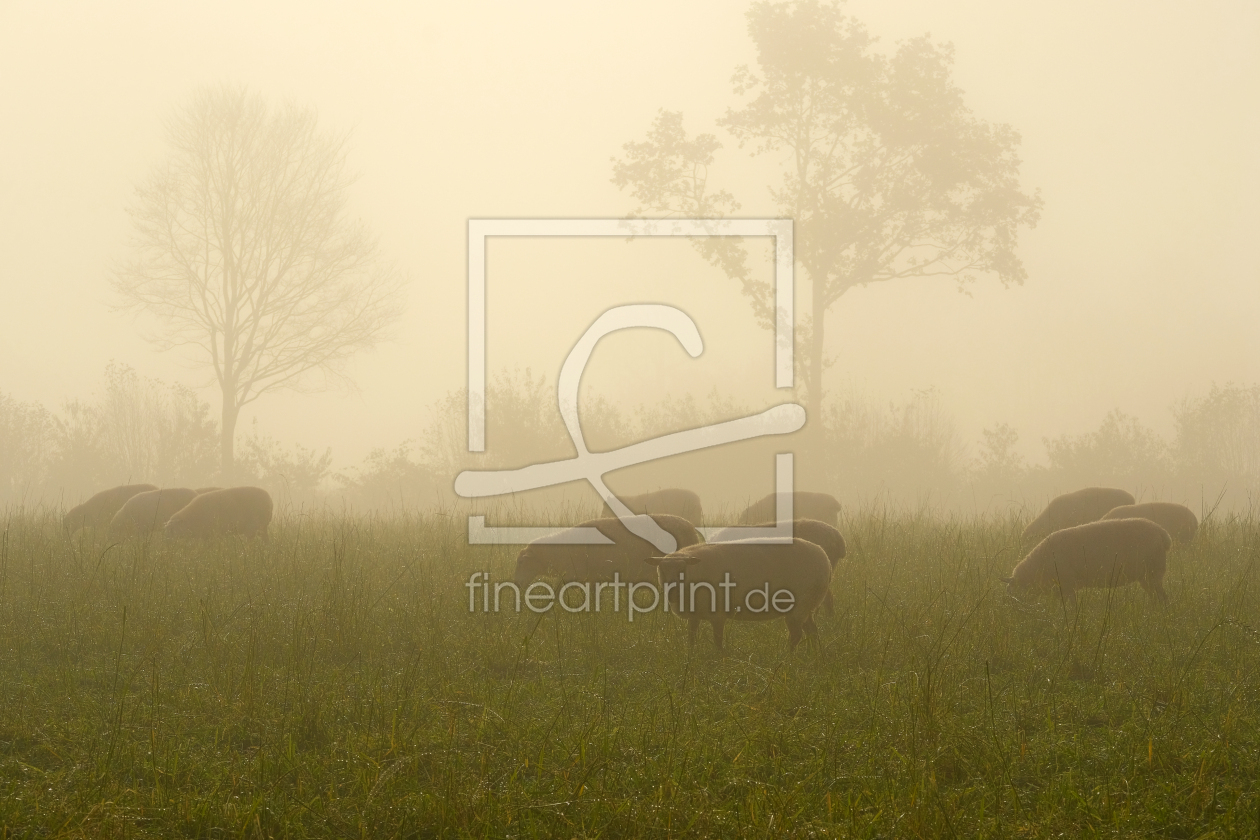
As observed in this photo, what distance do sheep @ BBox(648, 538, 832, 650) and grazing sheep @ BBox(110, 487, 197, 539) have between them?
29.1ft

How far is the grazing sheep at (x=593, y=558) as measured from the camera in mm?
8742

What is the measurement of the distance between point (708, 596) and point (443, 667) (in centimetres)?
185

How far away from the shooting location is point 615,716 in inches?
203

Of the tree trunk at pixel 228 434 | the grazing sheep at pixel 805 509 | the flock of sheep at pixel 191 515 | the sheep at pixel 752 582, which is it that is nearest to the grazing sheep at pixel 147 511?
the flock of sheep at pixel 191 515

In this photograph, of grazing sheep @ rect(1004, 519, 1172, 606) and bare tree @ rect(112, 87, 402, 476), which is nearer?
grazing sheep @ rect(1004, 519, 1172, 606)

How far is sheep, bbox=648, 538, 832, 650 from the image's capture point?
646 centimetres

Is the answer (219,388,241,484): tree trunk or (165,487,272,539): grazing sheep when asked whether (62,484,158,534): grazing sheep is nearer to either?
(165,487,272,539): grazing sheep

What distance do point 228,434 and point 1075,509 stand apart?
19584 mm

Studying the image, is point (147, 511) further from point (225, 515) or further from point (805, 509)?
point (805, 509)

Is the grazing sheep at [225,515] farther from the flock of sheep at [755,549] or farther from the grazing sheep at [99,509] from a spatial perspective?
the grazing sheep at [99,509]

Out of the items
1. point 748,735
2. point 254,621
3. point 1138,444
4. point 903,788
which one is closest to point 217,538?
point 254,621

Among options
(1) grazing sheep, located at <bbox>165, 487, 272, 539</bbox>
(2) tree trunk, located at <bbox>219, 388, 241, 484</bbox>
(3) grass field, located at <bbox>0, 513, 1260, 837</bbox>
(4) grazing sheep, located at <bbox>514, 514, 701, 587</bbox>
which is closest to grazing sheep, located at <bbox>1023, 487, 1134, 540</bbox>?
(3) grass field, located at <bbox>0, 513, 1260, 837</bbox>

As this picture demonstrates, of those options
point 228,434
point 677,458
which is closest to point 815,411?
point 677,458

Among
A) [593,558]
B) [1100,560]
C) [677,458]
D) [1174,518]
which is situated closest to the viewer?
[1100,560]
